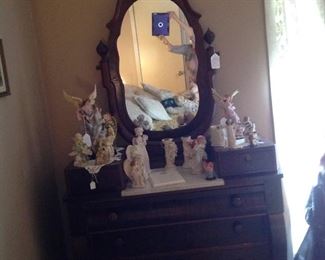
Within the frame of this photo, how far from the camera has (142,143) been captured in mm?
2035

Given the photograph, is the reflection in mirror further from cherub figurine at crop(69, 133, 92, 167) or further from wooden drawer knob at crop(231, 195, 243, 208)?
wooden drawer knob at crop(231, 195, 243, 208)

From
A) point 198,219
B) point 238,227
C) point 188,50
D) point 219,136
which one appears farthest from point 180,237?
point 188,50

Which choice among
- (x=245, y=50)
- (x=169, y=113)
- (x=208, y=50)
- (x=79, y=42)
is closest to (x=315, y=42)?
(x=245, y=50)

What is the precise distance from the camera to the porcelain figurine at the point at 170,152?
2.17 m

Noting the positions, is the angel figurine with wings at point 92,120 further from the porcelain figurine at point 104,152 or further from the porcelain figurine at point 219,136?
the porcelain figurine at point 219,136

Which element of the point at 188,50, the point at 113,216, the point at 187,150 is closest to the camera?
the point at 113,216

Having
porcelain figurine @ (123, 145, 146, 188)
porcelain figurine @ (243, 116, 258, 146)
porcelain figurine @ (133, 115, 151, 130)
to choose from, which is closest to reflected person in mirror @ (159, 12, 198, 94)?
porcelain figurine @ (133, 115, 151, 130)

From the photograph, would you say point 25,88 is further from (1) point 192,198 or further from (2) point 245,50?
(2) point 245,50

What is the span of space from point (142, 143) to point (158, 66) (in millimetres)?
414

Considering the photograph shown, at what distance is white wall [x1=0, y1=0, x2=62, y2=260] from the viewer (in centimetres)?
175

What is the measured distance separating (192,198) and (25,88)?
2.99 ft

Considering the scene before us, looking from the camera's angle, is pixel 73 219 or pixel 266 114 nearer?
pixel 73 219

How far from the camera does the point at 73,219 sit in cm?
188

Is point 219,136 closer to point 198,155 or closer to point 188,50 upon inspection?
point 198,155
